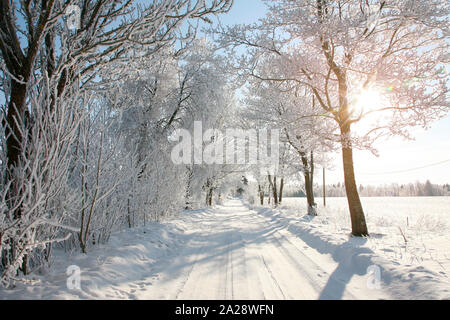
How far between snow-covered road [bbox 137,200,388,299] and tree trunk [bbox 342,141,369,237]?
2.08m

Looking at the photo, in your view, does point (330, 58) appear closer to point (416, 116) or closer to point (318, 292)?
point (416, 116)

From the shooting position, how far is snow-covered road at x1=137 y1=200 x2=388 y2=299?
116 inches

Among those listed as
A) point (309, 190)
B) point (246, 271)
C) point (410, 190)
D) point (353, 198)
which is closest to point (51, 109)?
point (246, 271)

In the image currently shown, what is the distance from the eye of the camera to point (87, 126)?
3828 mm

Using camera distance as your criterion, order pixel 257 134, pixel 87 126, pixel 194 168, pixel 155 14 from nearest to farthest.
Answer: pixel 155 14, pixel 87 126, pixel 194 168, pixel 257 134


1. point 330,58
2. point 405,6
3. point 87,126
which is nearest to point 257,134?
point 330,58

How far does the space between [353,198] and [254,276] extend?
4679 mm

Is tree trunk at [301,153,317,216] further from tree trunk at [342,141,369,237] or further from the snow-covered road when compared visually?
the snow-covered road

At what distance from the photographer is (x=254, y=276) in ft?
11.5

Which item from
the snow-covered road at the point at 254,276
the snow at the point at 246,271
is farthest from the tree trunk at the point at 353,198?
the snow-covered road at the point at 254,276

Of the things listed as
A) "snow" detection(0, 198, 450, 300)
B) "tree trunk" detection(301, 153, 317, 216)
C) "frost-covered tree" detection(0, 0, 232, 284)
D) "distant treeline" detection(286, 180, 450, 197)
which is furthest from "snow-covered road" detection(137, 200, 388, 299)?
"distant treeline" detection(286, 180, 450, 197)

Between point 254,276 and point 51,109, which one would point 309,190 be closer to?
point 254,276

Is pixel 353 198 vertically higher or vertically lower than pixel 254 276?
higher
